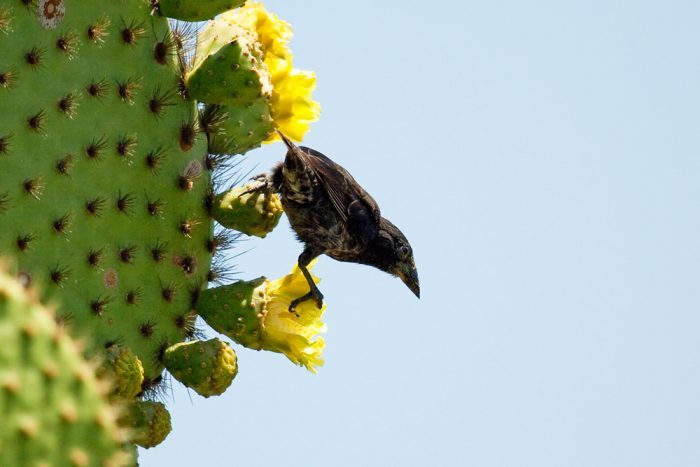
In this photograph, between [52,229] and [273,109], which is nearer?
[52,229]

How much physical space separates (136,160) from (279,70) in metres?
0.72

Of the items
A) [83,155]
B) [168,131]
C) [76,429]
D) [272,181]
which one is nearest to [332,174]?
[272,181]

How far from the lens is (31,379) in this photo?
2373 millimetres

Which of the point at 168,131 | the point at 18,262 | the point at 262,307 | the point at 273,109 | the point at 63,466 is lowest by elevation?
the point at 63,466

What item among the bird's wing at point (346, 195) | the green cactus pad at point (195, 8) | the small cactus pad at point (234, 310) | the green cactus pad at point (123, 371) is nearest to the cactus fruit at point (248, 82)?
the green cactus pad at point (195, 8)

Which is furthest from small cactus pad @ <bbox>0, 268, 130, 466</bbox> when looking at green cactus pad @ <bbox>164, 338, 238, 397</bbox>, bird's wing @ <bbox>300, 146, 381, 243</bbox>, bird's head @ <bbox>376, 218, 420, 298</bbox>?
bird's head @ <bbox>376, 218, 420, 298</bbox>

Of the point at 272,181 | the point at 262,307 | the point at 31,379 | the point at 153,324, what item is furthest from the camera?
the point at 272,181

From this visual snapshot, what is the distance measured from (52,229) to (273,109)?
1060mm

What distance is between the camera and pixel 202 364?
4.18 meters

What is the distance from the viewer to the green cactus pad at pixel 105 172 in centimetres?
367

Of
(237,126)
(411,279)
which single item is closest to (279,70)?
(237,126)

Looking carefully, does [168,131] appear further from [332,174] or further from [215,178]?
[332,174]

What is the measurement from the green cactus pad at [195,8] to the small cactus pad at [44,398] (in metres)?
1.85

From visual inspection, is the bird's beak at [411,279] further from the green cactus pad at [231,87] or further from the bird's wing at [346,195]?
the green cactus pad at [231,87]
